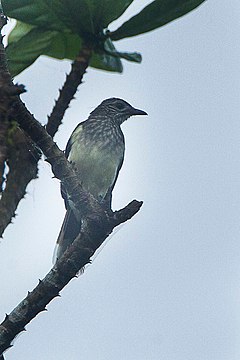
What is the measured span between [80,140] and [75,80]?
2.09 meters

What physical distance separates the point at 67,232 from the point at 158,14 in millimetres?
1745

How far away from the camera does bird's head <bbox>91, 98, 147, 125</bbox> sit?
8.56m

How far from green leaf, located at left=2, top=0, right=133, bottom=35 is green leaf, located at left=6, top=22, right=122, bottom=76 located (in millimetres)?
80

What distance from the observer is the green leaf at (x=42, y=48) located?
6.22 metres

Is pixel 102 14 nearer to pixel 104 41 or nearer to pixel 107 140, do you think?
pixel 104 41

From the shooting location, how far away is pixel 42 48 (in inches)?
251

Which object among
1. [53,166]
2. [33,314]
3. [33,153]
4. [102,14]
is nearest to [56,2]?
[102,14]

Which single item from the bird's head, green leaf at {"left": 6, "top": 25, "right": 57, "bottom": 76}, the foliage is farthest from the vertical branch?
the bird's head

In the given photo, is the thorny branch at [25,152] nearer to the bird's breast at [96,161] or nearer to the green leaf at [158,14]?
the green leaf at [158,14]

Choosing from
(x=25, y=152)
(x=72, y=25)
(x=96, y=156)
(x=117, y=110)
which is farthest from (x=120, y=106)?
(x=25, y=152)

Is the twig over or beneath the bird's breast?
beneath

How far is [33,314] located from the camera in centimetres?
457

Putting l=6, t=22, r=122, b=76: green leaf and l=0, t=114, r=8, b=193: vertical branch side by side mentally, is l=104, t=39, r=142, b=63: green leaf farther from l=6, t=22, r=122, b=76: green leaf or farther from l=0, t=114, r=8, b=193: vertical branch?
l=0, t=114, r=8, b=193: vertical branch

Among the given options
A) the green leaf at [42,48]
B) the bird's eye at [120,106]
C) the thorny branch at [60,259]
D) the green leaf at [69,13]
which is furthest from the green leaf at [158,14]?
the bird's eye at [120,106]
